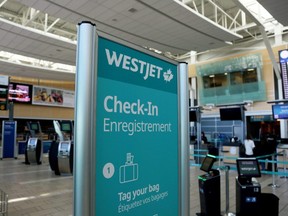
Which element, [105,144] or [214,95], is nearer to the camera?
[105,144]

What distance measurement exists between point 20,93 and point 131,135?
18.3 meters

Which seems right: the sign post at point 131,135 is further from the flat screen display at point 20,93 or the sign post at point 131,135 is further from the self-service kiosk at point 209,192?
the flat screen display at point 20,93

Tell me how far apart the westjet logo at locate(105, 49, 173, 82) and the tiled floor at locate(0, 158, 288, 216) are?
13.4 feet

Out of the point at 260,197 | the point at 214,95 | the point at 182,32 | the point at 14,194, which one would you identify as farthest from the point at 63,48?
the point at 260,197

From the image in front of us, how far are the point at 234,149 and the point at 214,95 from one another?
657cm

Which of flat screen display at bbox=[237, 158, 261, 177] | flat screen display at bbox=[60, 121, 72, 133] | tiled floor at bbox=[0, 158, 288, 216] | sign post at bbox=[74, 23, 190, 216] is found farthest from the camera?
flat screen display at bbox=[60, 121, 72, 133]

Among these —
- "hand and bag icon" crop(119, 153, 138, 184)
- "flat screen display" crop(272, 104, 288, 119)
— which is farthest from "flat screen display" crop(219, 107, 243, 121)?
"hand and bag icon" crop(119, 153, 138, 184)

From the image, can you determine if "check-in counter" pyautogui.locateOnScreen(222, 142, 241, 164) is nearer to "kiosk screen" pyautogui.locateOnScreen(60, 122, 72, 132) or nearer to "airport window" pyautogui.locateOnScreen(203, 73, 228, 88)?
"airport window" pyautogui.locateOnScreen(203, 73, 228, 88)

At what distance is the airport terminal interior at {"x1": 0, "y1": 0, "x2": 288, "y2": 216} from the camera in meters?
0.95

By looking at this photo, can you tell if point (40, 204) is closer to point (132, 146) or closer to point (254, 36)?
point (132, 146)

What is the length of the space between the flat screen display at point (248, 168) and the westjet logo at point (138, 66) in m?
3.21

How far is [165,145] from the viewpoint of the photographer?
121 centimetres

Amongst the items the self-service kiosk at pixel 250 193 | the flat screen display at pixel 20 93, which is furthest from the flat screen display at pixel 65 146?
the flat screen display at pixel 20 93

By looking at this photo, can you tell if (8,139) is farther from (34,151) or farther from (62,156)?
(62,156)
